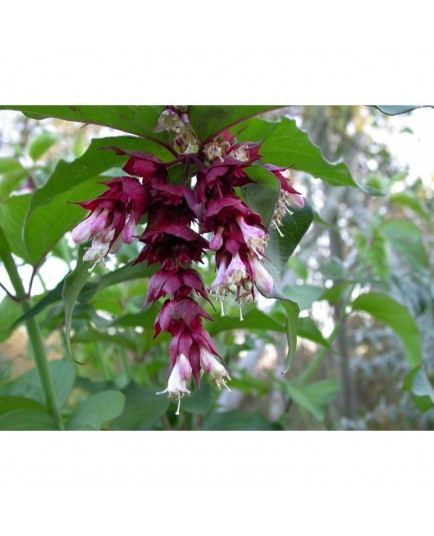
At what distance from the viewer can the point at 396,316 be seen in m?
0.79

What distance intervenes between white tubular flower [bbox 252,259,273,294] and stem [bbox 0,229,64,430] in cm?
27

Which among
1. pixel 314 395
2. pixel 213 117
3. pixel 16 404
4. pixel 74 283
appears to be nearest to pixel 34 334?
pixel 16 404

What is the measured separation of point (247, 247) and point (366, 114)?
1.87 m

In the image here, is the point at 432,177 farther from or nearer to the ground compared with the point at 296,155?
nearer to the ground

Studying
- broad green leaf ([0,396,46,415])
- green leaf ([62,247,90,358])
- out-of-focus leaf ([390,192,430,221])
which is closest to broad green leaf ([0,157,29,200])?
broad green leaf ([0,396,46,415])

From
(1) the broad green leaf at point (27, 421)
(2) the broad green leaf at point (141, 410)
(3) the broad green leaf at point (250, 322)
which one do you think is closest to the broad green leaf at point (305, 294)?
(3) the broad green leaf at point (250, 322)

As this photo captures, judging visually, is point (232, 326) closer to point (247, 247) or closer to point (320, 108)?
point (247, 247)

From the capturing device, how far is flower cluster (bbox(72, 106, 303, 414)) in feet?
1.05

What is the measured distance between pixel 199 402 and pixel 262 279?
1.12 feet

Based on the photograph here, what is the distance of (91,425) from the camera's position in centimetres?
52

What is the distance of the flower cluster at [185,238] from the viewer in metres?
0.32

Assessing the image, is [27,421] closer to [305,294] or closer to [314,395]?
[305,294]

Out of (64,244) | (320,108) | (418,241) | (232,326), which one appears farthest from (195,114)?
(320,108)

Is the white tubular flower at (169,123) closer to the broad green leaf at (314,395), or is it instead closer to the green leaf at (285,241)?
the green leaf at (285,241)
